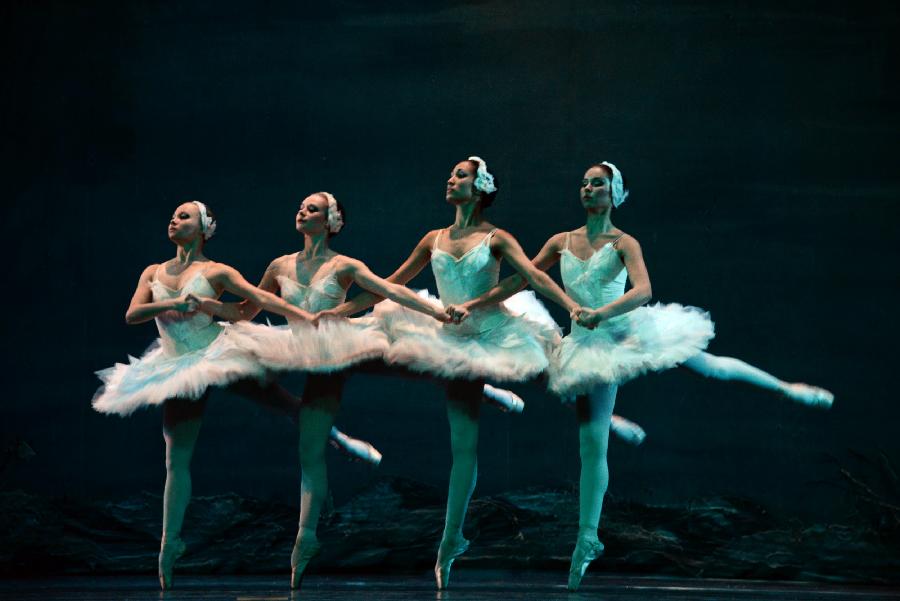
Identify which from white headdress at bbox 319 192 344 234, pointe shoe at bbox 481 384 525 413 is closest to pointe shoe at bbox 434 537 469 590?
pointe shoe at bbox 481 384 525 413

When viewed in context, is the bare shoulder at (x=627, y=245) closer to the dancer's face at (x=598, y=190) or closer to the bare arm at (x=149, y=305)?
the dancer's face at (x=598, y=190)

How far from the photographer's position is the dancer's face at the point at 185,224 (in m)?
5.17

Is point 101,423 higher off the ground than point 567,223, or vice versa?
point 567,223

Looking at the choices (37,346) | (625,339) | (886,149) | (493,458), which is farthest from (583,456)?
(37,346)

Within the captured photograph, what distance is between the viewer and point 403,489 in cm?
687

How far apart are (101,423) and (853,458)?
13.5 ft

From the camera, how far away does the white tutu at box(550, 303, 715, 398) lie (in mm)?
4834

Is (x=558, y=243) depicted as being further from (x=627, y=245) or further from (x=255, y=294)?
(x=255, y=294)

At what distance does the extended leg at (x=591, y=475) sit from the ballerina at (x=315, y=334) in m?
0.70

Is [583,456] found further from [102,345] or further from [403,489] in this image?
[102,345]

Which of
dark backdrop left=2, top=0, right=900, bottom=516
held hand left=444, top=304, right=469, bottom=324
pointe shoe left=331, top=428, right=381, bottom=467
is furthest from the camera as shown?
dark backdrop left=2, top=0, right=900, bottom=516

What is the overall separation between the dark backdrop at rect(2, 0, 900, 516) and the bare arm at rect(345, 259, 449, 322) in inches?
75.5

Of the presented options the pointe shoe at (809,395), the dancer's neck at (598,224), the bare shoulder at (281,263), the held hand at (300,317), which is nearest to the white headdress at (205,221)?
the bare shoulder at (281,263)

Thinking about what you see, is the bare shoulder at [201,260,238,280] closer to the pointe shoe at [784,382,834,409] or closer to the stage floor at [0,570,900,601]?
the stage floor at [0,570,900,601]
